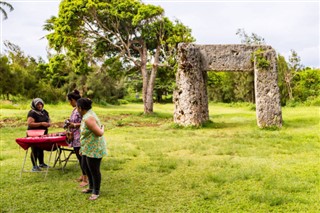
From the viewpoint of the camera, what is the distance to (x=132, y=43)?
21.4 metres

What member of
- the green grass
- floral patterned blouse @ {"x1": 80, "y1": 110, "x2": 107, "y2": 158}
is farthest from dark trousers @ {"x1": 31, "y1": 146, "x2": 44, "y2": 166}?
floral patterned blouse @ {"x1": 80, "y1": 110, "x2": 107, "y2": 158}

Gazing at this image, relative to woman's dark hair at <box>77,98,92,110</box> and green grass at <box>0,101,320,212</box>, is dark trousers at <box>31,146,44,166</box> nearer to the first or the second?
green grass at <box>0,101,320,212</box>

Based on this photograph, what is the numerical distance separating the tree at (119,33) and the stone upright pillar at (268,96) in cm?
791

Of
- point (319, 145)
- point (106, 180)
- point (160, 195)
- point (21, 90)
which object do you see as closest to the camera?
point (160, 195)

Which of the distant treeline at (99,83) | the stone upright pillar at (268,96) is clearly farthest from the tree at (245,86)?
the stone upright pillar at (268,96)

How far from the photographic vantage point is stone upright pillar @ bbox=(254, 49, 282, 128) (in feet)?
42.6

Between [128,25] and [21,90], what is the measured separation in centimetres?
1559

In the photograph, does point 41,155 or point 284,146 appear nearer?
point 41,155

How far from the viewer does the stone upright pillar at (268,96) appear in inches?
512

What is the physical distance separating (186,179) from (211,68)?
352 inches

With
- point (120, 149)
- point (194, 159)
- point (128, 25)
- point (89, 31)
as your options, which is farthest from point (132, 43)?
point (194, 159)

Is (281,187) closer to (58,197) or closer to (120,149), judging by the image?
(58,197)

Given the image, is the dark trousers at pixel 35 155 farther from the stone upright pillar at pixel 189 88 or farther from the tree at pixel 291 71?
the tree at pixel 291 71

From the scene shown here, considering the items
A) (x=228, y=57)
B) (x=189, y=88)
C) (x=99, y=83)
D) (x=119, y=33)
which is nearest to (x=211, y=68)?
(x=228, y=57)
